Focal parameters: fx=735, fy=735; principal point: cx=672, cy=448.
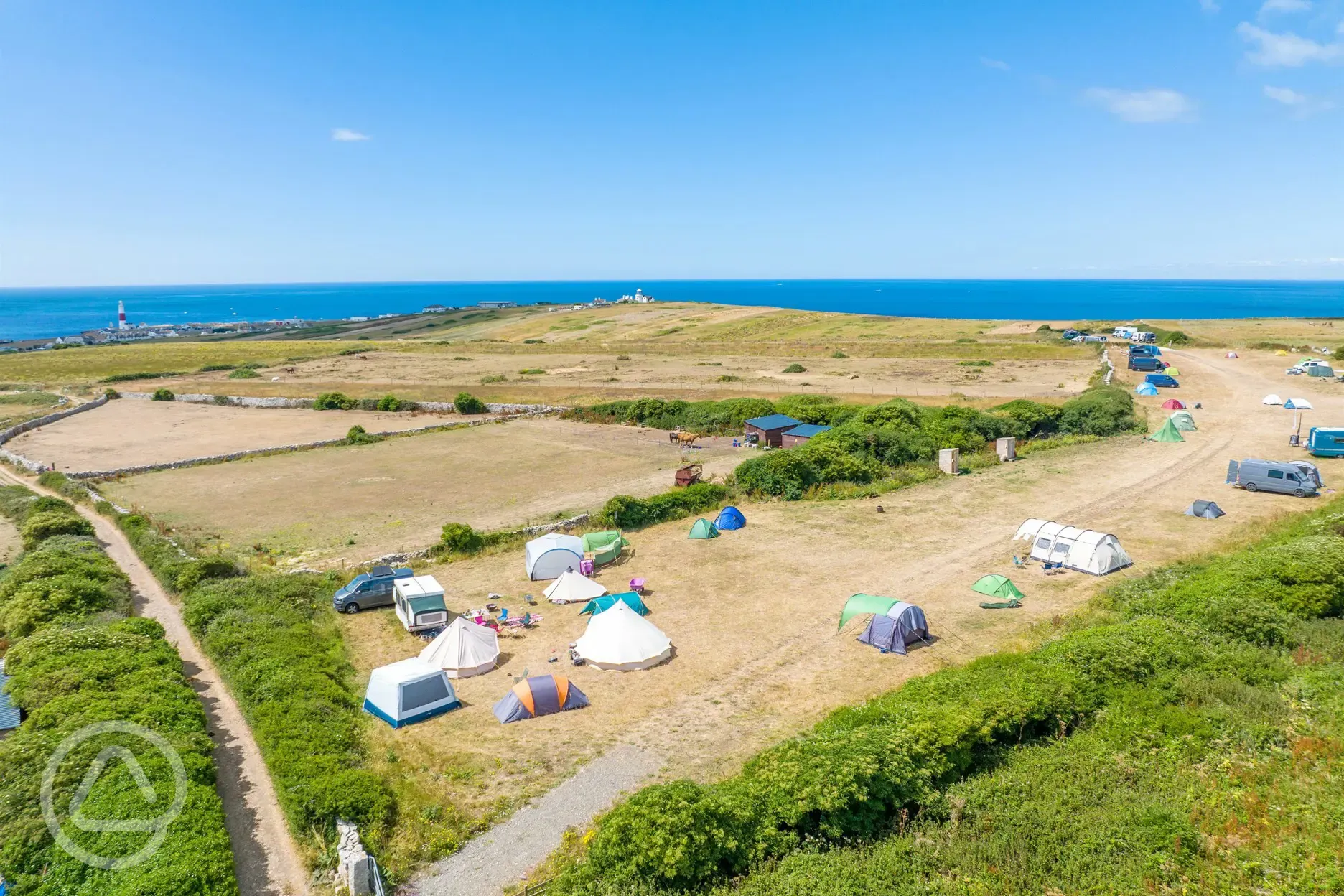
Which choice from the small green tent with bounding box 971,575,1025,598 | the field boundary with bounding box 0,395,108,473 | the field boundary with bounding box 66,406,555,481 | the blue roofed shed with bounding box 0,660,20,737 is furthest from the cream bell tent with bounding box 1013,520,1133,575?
the field boundary with bounding box 0,395,108,473

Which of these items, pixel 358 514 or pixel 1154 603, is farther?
pixel 358 514

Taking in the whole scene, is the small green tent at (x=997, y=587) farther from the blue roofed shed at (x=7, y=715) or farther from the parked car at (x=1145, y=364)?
the parked car at (x=1145, y=364)

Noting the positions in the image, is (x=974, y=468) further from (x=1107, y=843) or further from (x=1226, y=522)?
(x=1107, y=843)

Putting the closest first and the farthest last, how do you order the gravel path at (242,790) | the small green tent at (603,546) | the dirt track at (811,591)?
the gravel path at (242,790), the dirt track at (811,591), the small green tent at (603,546)

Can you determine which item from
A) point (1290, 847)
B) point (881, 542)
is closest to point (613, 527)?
point (881, 542)

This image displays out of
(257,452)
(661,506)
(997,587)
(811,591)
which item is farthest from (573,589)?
(257,452)

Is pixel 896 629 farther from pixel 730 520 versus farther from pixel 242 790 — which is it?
pixel 242 790

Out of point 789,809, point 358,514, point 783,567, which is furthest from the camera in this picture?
point 358,514

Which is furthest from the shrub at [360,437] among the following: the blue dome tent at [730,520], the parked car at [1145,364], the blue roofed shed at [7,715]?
the parked car at [1145,364]
